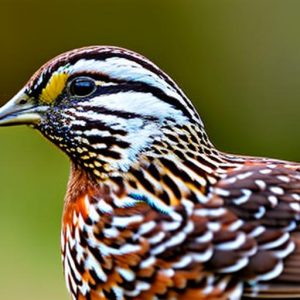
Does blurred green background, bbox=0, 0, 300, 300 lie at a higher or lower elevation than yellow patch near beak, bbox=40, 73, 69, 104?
lower

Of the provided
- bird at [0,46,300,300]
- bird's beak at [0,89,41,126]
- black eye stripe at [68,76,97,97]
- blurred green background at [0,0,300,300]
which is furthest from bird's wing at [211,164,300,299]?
blurred green background at [0,0,300,300]

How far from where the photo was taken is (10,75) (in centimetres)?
1105

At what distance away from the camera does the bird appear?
3.83 metres

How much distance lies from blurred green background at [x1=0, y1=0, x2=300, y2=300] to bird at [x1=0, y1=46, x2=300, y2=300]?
5.86m

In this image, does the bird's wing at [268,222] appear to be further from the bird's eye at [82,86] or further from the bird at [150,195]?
the bird's eye at [82,86]

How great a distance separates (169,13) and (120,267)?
22.9ft

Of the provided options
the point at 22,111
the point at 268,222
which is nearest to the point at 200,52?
the point at 22,111

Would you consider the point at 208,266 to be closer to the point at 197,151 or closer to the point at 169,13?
the point at 197,151

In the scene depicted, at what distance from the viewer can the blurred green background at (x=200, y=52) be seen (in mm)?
10398

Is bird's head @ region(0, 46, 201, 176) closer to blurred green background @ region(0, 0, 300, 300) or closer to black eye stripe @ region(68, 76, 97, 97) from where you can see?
black eye stripe @ region(68, 76, 97, 97)

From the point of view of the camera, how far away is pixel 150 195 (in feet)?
13.1

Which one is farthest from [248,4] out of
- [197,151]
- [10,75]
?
[197,151]

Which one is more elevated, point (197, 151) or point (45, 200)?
point (197, 151)

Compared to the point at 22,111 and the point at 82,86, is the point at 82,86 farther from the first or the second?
the point at 22,111
